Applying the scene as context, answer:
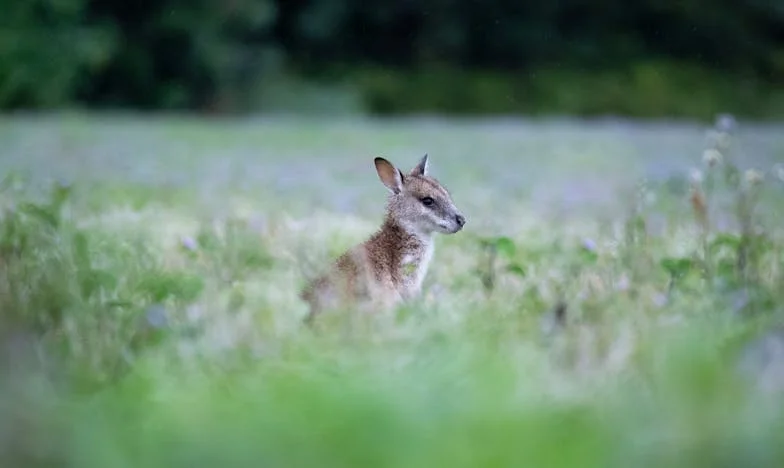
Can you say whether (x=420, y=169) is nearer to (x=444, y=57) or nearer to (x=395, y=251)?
(x=395, y=251)

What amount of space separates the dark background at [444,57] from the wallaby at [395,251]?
17.8 m

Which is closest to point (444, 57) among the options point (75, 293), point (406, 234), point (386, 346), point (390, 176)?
point (390, 176)

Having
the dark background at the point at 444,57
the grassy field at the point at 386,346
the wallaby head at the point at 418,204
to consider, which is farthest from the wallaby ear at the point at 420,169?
the dark background at the point at 444,57

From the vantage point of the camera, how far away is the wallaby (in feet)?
11.0

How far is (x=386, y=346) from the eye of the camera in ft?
7.52

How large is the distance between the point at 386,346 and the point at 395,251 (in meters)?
1.96

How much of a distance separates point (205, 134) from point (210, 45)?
6106 mm

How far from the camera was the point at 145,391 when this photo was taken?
171 cm

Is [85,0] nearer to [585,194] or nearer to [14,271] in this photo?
[585,194]

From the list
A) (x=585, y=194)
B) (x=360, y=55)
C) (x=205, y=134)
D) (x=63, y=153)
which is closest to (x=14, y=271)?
(x=585, y=194)

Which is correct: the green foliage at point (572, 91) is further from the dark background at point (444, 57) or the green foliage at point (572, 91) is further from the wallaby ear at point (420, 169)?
the wallaby ear at point (420, 169)

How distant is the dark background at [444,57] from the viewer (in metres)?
22.3

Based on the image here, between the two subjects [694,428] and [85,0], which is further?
[85,0]

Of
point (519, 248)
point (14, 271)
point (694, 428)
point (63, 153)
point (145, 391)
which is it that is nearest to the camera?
point (694, 428)
